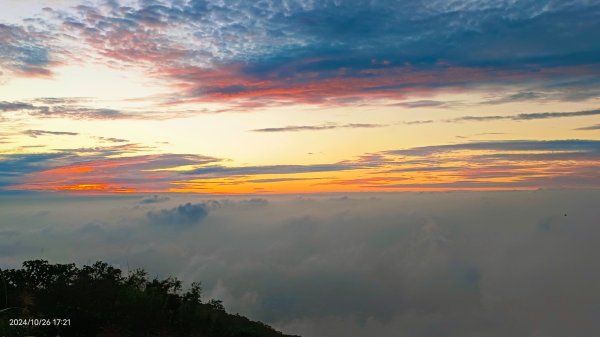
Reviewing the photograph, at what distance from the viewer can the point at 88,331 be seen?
26.8 meters

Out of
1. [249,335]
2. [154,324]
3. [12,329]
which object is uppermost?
[12,329]

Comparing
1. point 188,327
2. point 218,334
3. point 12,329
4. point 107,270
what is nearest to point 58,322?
point 12,329

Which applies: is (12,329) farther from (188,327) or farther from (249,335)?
(249,335)

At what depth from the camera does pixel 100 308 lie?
29328 millimetres

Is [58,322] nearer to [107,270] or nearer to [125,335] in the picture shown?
[125,335]

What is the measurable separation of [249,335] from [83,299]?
34.4ft

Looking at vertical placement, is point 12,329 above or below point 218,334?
above

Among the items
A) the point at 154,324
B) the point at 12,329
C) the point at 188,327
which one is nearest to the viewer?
the point at 12,329

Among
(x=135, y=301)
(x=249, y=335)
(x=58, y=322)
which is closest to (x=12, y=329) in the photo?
(x=58, y=322)

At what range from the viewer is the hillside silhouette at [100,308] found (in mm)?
26234

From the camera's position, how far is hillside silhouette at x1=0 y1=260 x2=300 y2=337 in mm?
26234

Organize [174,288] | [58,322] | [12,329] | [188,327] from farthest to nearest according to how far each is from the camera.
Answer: [174,288]
[188,327]
[58,322]
[12,329]

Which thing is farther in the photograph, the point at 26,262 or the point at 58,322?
the point at 26,262

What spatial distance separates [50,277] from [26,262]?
7.70 ft
